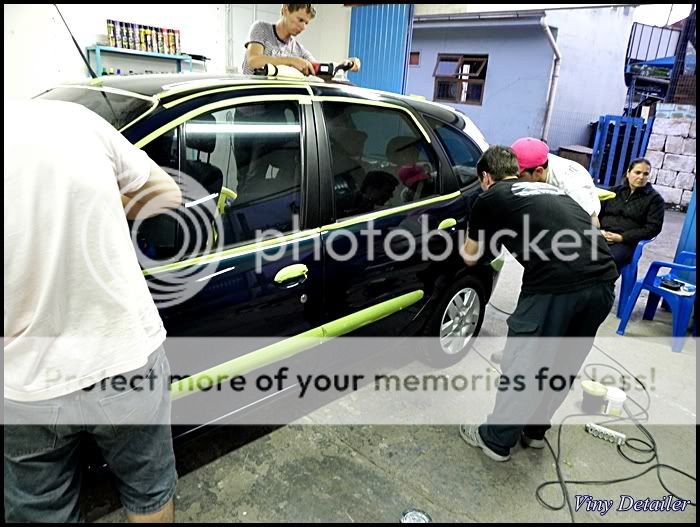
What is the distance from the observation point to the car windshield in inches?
66.8

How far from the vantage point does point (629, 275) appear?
384 cm

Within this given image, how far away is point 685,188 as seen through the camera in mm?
8102

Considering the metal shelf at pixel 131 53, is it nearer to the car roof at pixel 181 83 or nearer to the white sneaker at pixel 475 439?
the car roof at pixel 181 83

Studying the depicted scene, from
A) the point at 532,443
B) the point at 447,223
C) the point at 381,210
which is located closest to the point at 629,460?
the point at 532,443

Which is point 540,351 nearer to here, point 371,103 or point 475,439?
point 475,439

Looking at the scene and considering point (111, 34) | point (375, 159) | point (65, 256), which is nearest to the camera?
point (65, 256)

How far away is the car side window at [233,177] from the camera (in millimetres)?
1715

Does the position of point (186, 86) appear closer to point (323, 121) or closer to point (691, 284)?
point (323, 121)

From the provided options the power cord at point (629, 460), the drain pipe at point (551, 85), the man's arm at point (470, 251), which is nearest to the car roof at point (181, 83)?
the man's arm at point (470, 251)

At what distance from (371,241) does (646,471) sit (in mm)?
1744

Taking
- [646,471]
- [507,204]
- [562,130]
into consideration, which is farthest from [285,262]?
[562,130]

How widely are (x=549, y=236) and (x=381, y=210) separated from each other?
0.79 metres

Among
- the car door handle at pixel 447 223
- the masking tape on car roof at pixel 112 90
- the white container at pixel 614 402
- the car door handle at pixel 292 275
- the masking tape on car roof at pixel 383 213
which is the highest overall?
the masking tape on car roof at pixel 112 90

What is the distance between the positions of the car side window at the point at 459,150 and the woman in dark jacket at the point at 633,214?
1.65 meters
